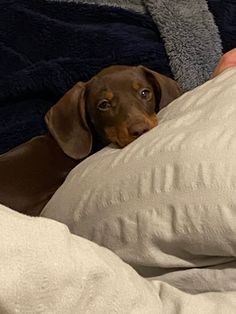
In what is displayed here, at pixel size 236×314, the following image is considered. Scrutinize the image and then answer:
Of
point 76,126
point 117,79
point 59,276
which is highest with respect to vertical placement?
point 59,276

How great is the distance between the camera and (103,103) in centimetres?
160

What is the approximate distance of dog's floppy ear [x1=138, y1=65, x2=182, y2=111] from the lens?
160cm

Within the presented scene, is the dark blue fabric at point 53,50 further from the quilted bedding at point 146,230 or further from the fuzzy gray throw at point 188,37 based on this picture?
the quilted bedding at point 146,230

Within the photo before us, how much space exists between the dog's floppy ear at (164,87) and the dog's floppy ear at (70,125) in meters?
0.17

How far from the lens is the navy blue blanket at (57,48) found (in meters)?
1.63

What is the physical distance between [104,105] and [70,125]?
10 cm

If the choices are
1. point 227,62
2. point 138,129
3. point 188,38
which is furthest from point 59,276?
point 188,38

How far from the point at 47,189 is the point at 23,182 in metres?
0.06

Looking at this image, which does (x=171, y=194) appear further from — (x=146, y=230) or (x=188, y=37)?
(x=188, y=37)

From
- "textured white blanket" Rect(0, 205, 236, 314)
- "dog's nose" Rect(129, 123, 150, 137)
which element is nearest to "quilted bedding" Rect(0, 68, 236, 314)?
"textured white blanket" Rect(0, 205, 236, 314)

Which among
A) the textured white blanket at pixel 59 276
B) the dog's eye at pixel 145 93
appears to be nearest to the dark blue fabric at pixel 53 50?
the dog's eye at pixel 145 93

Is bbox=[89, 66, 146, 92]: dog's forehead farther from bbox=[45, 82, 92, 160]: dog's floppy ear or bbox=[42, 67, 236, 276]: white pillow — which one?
bbox=[42, 67, 236, 276]: white pillow

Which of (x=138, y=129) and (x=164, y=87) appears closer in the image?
(x=138, y=129)

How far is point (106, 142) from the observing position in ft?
5.31
